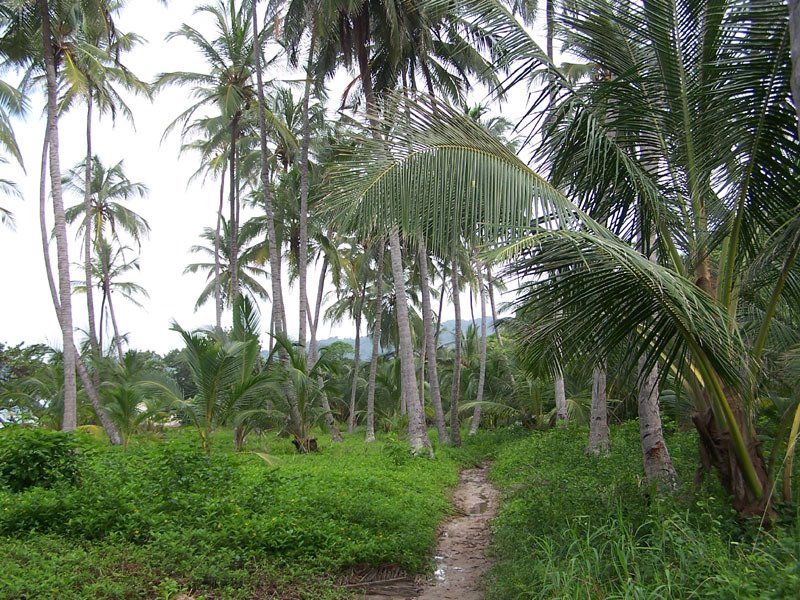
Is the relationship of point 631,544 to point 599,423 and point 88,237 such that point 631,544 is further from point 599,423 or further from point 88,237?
point 88,237

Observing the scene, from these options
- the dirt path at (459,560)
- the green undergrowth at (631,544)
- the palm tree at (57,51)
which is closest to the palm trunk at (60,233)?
the palm tree at (57,51)

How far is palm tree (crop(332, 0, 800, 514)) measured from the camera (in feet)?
13.4

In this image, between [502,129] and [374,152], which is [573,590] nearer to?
[374,152]

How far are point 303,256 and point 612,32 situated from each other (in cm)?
1141

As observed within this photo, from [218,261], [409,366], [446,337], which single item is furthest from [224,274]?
[446,337]

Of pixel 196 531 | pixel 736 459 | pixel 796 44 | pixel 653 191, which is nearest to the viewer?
pixel 796 44

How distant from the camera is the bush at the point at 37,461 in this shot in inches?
244

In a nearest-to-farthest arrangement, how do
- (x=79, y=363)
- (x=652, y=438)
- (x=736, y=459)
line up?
(x=736, y=459) < (x=652, y=438) < (x=79, y=363)

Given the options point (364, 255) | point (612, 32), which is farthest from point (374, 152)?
point (364, 255)

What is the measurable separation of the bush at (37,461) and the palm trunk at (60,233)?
5.43 metres

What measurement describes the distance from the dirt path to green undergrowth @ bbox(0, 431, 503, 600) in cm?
23

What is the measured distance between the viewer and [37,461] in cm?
627

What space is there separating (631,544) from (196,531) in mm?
3433

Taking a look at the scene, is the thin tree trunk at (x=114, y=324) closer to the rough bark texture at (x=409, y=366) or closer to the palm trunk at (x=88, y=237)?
the palm trunk at (x=88, y=237)
